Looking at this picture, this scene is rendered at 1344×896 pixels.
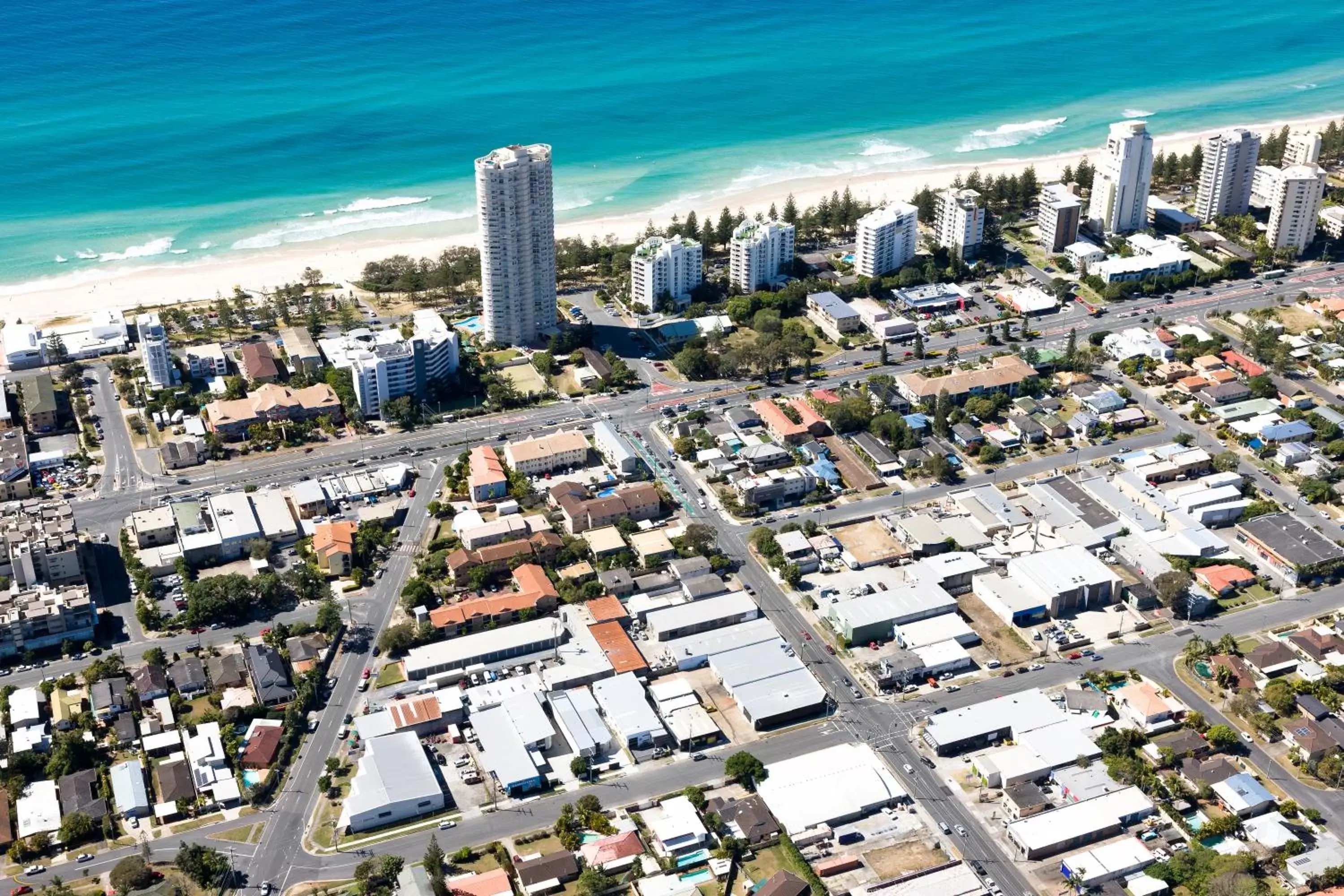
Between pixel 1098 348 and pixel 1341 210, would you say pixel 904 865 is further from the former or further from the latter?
pixel 1341 210

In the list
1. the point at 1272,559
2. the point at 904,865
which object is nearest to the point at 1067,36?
the point at 1272,559

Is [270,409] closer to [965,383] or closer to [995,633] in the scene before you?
[965,383]

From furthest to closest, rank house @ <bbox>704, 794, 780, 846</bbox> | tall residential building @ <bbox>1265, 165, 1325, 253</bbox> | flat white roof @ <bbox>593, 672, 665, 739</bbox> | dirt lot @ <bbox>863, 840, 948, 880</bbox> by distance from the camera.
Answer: tall residential building @ <bbox>1265, 165, 1325, 253</bbox> < flat white roof @ <bbox>593, 672, 665, 739</bbox> < house @ <bbox>704, 794, 780, 846</bbox> < dirt lot @ <bbox>863, 840, 948, 880</bbox>

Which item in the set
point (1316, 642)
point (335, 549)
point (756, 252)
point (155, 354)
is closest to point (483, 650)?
point (335, 549)

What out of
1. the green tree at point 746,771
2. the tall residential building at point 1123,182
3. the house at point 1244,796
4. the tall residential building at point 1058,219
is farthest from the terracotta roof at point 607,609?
the tall residential building at point 1123,182

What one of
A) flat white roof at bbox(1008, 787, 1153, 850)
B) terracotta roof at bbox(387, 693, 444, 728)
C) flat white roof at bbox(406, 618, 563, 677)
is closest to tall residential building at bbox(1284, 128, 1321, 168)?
flat white roof at bbox(1008, 787, 1153, 850)

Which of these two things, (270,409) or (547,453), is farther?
(270,409)

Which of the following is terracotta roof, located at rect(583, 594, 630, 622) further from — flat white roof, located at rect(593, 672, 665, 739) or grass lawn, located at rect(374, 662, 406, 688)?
grass lawn, located at rect(374, 662, 406, 688)
